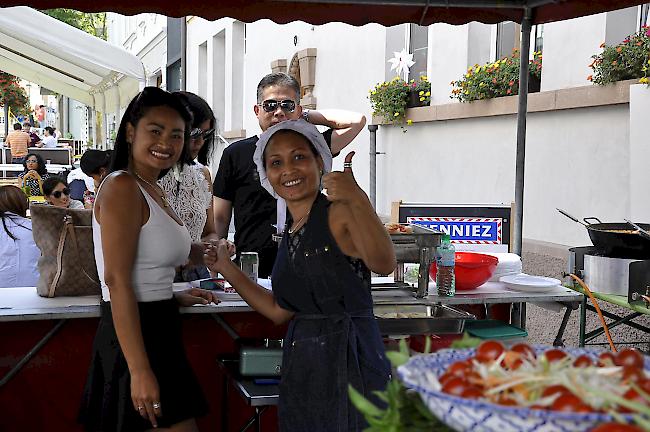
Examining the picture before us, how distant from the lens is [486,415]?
116 centimetres

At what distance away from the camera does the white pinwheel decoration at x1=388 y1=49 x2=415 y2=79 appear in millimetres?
12125

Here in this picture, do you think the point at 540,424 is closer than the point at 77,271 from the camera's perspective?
Yes

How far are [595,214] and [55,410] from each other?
653 cm

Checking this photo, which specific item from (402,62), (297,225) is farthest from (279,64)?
(297,225)

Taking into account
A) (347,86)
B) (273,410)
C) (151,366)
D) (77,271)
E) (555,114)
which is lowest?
(273,410)

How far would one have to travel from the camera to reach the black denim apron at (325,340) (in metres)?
2.56

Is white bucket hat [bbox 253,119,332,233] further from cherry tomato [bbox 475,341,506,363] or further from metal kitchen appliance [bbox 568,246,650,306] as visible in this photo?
metal kitchen appliance [bbox 568,246,650,306]

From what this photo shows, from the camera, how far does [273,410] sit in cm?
411

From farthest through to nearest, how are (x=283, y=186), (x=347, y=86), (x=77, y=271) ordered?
(x=347, y=86) < (x=77, y=271) < (x=283, y=186)

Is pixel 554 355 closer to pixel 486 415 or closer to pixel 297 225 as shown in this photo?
pixel 486 415

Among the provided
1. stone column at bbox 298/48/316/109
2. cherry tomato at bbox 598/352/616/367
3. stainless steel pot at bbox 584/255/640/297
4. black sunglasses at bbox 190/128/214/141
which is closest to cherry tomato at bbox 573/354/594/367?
cherry tomato at bbox 598/352/616/367

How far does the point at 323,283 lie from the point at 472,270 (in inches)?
58.1

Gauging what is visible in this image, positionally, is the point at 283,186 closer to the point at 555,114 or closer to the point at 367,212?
the point at 367,212

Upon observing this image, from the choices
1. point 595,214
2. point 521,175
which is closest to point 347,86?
point 595,214
